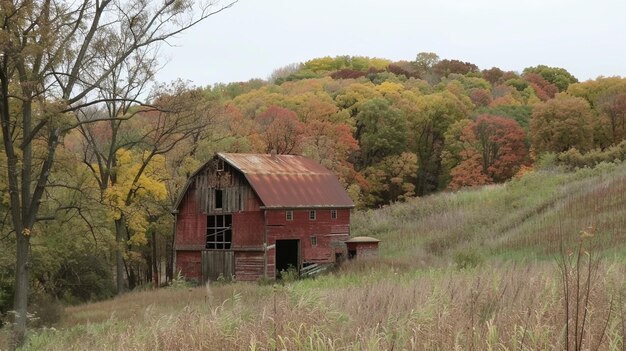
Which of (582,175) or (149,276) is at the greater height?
(582,175)

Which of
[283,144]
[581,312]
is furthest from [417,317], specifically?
[283,144]

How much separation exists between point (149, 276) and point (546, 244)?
33.9 metres

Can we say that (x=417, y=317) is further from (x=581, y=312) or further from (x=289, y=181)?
(x=289, y=181)

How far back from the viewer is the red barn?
36875 mm

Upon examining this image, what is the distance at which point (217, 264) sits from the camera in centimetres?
3803

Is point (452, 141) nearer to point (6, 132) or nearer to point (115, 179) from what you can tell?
point (115, 179)

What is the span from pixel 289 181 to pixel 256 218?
307 cm

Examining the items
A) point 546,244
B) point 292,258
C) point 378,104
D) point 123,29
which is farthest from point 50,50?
point 378,104

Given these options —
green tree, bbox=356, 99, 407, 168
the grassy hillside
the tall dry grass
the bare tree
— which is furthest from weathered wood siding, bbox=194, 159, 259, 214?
green tree, bbox=356, 99, 407, 168

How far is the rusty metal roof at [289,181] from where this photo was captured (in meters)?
37.1

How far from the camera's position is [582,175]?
42.2 metres

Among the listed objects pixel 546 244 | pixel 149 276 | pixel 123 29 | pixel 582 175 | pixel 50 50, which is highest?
pixel 123 29

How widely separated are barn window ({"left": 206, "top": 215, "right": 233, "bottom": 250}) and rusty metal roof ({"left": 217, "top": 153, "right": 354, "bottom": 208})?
118 inches

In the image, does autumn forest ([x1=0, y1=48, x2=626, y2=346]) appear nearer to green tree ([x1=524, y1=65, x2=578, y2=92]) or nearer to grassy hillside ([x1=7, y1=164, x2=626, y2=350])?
green tree ([x1=524, y1=65, x2=578, y2=92])
